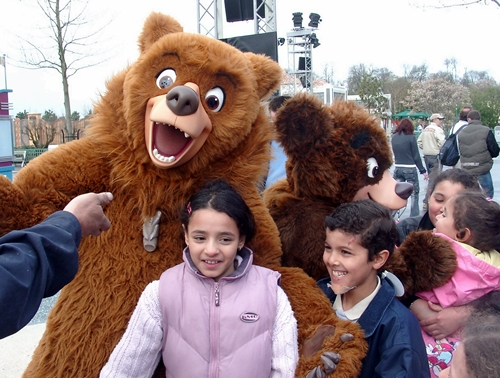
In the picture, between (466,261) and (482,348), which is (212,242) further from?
(466,261)

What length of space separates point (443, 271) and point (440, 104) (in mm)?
38678

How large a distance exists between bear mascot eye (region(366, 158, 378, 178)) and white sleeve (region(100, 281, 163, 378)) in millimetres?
1001

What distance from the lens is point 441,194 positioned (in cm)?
203

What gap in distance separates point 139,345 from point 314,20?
673 inches

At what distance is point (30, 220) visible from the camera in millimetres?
1531

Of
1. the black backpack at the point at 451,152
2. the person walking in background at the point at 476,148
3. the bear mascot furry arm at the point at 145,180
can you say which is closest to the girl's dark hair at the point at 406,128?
the black backpack at the point at 451,152

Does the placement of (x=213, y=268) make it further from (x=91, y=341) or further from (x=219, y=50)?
(x=219, y=50)

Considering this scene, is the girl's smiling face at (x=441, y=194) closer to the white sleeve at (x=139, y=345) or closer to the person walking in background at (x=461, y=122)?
the white sleeve at (x=139, y=345)

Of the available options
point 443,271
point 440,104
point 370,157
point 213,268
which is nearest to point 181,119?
point 213,268

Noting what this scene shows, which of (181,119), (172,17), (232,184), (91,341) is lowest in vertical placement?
(91,341)

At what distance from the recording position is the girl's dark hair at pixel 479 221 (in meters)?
1.68

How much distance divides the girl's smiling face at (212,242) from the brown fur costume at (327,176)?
408 mm

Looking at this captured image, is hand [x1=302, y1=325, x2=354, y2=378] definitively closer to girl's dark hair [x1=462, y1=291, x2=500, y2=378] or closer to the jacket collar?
the jacket collar

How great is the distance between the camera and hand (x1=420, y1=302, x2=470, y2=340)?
164 centimetres
